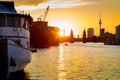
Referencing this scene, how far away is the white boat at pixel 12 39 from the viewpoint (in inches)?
1817

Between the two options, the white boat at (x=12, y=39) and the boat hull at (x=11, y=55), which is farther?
→ the white boat at (x=12, y=39)

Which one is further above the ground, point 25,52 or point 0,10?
point 0,10

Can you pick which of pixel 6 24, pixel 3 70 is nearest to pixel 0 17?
pixel 6 24

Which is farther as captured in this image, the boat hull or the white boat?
the white boat

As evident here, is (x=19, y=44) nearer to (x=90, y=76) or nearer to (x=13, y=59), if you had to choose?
(x=13, y=59)

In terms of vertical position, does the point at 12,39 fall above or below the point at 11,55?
above

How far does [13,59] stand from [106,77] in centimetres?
1704

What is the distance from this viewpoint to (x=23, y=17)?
53.1m

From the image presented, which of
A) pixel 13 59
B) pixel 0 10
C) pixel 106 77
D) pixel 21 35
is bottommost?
pixel 106 77

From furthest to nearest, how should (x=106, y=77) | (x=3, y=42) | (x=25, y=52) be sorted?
(x=106, y=77) → (x=25, y=52) → (x=3, y=42)

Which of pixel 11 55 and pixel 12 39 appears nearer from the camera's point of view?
pixel 11 55

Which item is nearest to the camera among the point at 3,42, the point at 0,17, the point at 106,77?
the point at 3,42

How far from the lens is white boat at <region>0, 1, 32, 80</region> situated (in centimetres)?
4616

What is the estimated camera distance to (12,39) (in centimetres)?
4975
